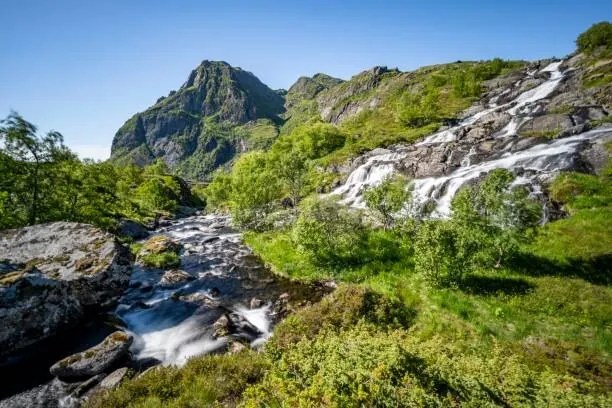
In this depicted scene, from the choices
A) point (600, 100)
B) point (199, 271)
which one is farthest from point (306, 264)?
point (600, 100)

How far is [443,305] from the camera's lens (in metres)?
17.7

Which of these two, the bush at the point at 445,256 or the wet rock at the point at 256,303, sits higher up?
the bush at the point at 445,256

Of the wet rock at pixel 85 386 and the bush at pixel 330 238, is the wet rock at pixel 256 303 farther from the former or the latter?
the wet rock at pixel 85 386

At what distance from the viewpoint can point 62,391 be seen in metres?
13.8

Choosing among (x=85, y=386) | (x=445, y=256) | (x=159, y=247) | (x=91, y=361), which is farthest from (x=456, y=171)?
(x=85, y=386)

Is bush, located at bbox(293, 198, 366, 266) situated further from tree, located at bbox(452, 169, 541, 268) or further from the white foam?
tree, located at bbox(452, 169, 541, 268)

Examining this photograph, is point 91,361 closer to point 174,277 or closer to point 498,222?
point 174,277

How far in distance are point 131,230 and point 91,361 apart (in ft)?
133

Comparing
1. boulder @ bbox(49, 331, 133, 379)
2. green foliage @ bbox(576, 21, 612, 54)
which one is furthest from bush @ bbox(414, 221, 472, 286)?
green foliage @ bbox(576, 21, 612, 54)

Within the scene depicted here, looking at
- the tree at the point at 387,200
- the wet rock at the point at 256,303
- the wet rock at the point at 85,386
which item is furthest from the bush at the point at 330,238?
the wet rock at the point at 85,386

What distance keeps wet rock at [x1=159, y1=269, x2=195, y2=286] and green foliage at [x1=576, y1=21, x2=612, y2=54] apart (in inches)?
4580

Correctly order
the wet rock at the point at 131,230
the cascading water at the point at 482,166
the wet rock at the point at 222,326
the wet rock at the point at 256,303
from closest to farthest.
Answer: the wet rock at the point at 222,326
the wet rock at the point at 256,303
the cascading water at the point at 482,166
the wet rock at the point at 131,230

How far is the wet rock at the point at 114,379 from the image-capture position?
1332cm

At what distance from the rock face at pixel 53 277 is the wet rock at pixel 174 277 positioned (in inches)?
155
